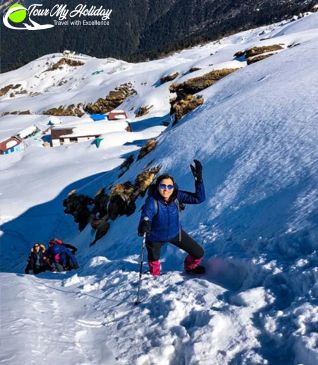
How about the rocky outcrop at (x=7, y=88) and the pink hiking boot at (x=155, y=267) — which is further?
the rocky outcrop at (x=7, y=88)

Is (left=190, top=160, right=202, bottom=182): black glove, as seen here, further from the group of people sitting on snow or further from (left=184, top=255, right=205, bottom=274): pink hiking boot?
the group of people sitting on snow

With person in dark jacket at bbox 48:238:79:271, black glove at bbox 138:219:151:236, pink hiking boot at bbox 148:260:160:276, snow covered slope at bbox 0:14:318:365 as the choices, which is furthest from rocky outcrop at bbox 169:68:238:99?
black glove at bbox 138:219:151:236

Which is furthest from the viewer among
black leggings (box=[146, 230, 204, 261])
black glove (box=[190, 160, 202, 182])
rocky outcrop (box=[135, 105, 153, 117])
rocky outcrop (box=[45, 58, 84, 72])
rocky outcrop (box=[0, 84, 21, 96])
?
rocky outcrop (box=[45, 58, 84, 72])

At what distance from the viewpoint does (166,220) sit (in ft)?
21.3

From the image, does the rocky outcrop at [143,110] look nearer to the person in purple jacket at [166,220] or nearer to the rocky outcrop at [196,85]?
the rocky outcrop at [196,85]

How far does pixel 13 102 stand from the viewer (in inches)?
3907

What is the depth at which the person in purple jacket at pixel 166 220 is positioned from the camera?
20.6 feet

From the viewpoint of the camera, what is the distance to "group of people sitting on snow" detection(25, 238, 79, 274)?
1129 cm

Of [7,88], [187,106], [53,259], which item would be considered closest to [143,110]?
[187,106]

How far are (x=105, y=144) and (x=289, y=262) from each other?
106 feet

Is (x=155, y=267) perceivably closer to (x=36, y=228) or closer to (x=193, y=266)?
(x=193, y=266)

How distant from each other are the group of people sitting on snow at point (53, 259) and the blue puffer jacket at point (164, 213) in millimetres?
5204

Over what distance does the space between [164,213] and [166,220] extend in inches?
5.0

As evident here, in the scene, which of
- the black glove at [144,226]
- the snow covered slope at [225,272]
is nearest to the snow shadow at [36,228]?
the snow covered slope at [225,272]
